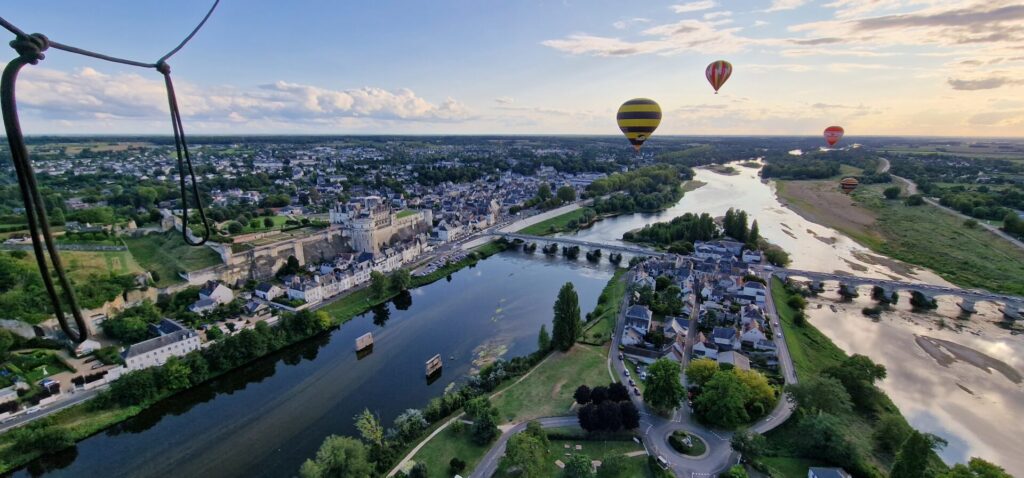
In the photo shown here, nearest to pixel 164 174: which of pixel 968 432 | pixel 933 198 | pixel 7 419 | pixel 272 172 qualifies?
pixel 272 172

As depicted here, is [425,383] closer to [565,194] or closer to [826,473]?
[826,473]

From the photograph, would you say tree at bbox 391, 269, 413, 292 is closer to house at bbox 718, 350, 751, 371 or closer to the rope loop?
house at bbox 718, 350, 751, 371

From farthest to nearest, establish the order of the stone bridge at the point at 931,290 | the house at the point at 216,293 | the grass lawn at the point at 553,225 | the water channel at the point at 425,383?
the grass lawn at the point at 553,225 < the stone bridge at the point at 931,290 < the house at the point at 216,293 < the water channel at the point at 425,383

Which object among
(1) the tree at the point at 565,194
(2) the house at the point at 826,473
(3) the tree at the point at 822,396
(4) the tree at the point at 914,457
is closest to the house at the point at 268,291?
(3) the tree at the point at 822,396

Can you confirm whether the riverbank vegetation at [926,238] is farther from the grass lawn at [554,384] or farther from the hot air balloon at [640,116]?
the grass lawn at [554,384]

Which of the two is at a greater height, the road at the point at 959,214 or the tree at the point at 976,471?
the tree at the point at 976,471

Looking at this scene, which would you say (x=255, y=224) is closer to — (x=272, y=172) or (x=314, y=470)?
(x=314, y=470)

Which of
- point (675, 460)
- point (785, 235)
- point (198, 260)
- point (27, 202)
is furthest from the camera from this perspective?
point (785, 235)
